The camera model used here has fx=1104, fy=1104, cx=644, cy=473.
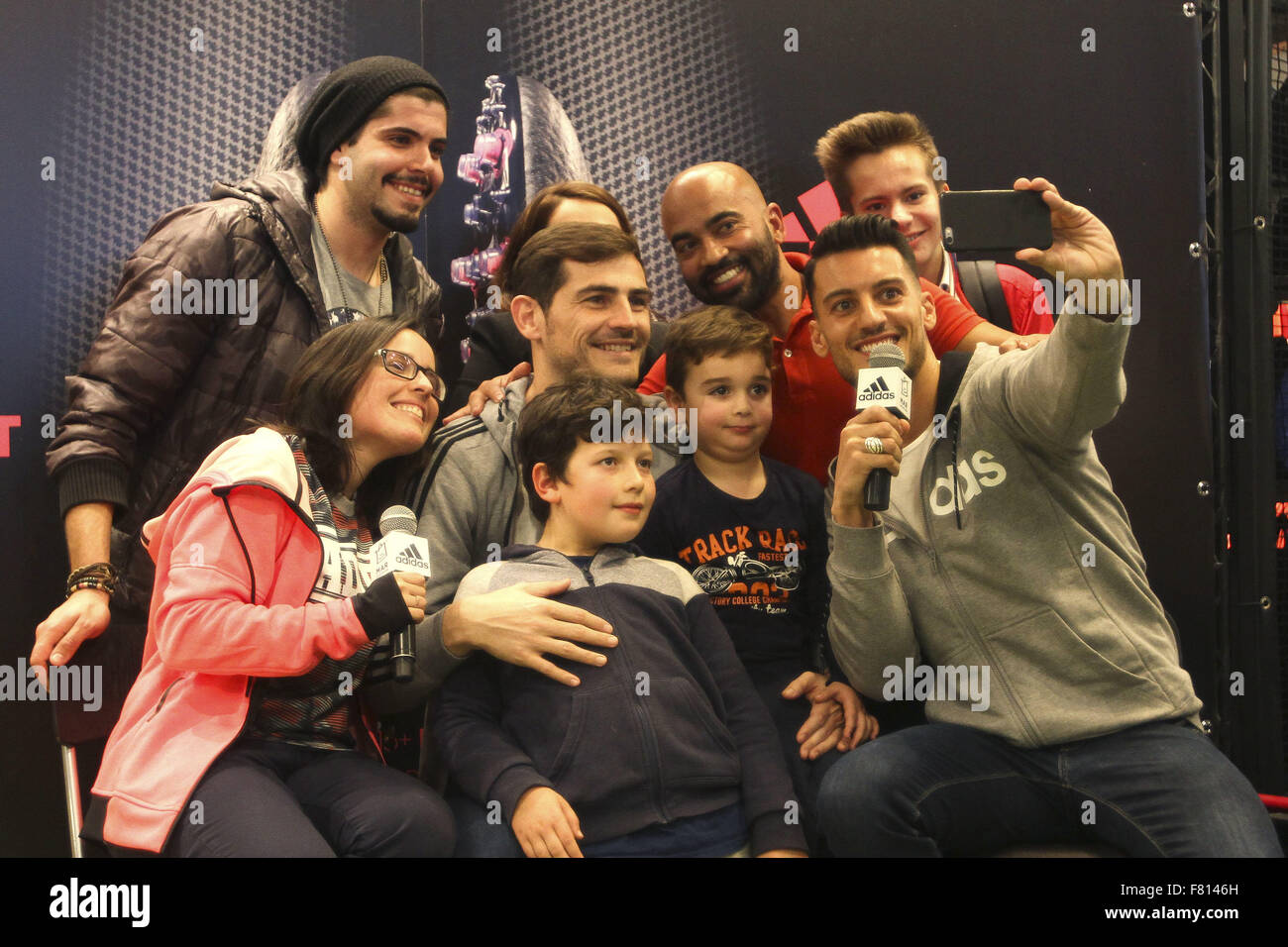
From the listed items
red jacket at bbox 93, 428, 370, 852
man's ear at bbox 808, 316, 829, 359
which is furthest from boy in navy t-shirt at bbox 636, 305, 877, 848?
red jacket at bbox 93, 428, 370, 852

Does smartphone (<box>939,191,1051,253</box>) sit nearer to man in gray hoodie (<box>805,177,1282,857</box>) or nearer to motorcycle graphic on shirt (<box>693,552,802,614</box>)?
Result: man in gray hoodie (<box>805,177,1282,857</box>)

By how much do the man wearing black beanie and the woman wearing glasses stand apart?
0.42 m

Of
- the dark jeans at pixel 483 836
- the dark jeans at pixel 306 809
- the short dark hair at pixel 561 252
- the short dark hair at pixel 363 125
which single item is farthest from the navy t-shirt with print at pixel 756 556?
the short dark hair at pixel 363 125

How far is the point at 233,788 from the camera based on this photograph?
2.12m

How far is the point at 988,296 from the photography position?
3076mm

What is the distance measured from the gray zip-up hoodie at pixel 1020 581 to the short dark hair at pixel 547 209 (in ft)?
3.67

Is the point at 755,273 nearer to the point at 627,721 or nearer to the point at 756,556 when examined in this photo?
the point at 756,556

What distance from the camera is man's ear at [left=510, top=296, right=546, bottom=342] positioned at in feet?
9.18

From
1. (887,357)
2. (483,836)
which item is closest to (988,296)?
(887,357)

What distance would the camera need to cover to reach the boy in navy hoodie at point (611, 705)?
7.46ft

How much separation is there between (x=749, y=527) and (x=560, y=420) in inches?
20.6
